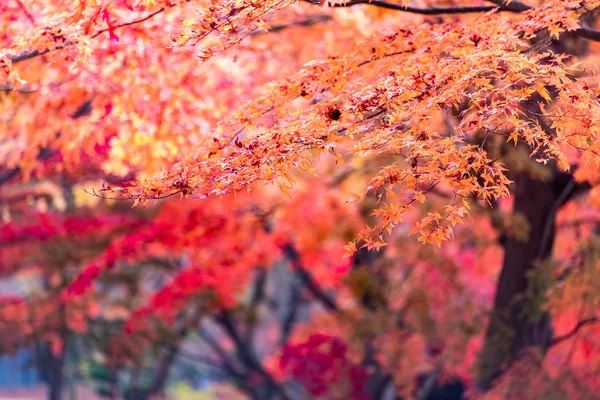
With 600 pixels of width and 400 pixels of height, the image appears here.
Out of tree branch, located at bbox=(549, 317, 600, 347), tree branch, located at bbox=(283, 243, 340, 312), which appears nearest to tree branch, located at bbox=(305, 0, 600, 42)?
tree branch, located at bbox=(549, 317, 600, 347)

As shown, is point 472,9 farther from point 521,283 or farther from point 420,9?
point 521,283

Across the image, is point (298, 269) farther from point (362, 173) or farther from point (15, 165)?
point (15, 165)

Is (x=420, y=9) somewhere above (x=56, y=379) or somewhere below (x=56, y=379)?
above

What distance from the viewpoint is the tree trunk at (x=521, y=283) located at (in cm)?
1212

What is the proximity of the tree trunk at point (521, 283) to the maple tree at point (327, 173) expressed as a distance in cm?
3

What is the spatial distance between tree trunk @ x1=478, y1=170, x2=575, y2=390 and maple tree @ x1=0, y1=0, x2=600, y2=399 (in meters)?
0.03

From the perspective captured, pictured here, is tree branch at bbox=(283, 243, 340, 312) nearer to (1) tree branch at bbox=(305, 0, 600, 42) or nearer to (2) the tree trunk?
(2) the tree trunk

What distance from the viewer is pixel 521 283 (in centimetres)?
1228

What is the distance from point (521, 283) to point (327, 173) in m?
4.59

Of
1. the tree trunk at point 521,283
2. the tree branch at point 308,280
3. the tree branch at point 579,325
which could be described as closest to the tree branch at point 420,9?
the tree trunk at point 521,283

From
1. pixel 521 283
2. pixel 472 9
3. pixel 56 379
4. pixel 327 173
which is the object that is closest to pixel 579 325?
pixel 521 283

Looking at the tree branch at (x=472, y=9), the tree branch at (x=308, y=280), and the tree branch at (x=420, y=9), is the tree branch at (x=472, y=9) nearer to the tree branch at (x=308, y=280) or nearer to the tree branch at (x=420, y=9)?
the tree branch at (x=420, y=9)

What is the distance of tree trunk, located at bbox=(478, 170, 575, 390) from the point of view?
39.8ft

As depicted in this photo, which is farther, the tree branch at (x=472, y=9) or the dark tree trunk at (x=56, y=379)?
the dark tree trunk at (x=56, y=379)
